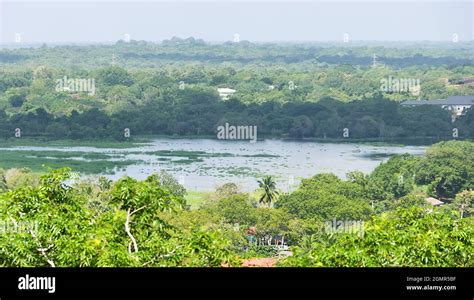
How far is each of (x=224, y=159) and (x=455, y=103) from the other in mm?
6545

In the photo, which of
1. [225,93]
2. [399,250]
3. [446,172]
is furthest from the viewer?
[225,93]

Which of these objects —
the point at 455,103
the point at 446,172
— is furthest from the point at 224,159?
the point at 455,103

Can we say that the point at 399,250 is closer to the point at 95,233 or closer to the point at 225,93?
the point at 95,233

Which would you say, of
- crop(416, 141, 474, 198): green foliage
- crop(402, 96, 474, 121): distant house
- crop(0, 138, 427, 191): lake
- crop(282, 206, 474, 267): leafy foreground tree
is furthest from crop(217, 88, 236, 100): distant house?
crop(282, 206, 474, 267): leafy foreground tree

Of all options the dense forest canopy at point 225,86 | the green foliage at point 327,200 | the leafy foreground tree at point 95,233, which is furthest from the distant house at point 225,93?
the leafy foreground tree at point 95,233

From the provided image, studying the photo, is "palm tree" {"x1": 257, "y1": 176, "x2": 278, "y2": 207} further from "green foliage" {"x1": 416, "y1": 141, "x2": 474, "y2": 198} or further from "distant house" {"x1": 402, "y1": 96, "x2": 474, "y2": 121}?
"distant house" {"x1": 402, "y1": 96, "x2": 474, "y2": 121}

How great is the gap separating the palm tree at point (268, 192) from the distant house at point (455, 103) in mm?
6271

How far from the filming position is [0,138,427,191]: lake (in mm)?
9672

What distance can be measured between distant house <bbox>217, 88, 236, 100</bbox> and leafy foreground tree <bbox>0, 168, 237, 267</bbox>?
635 inches

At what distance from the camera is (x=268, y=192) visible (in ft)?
30.3

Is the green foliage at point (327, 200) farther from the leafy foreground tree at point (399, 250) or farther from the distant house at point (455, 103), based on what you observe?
the distant house at point (455, 103)
